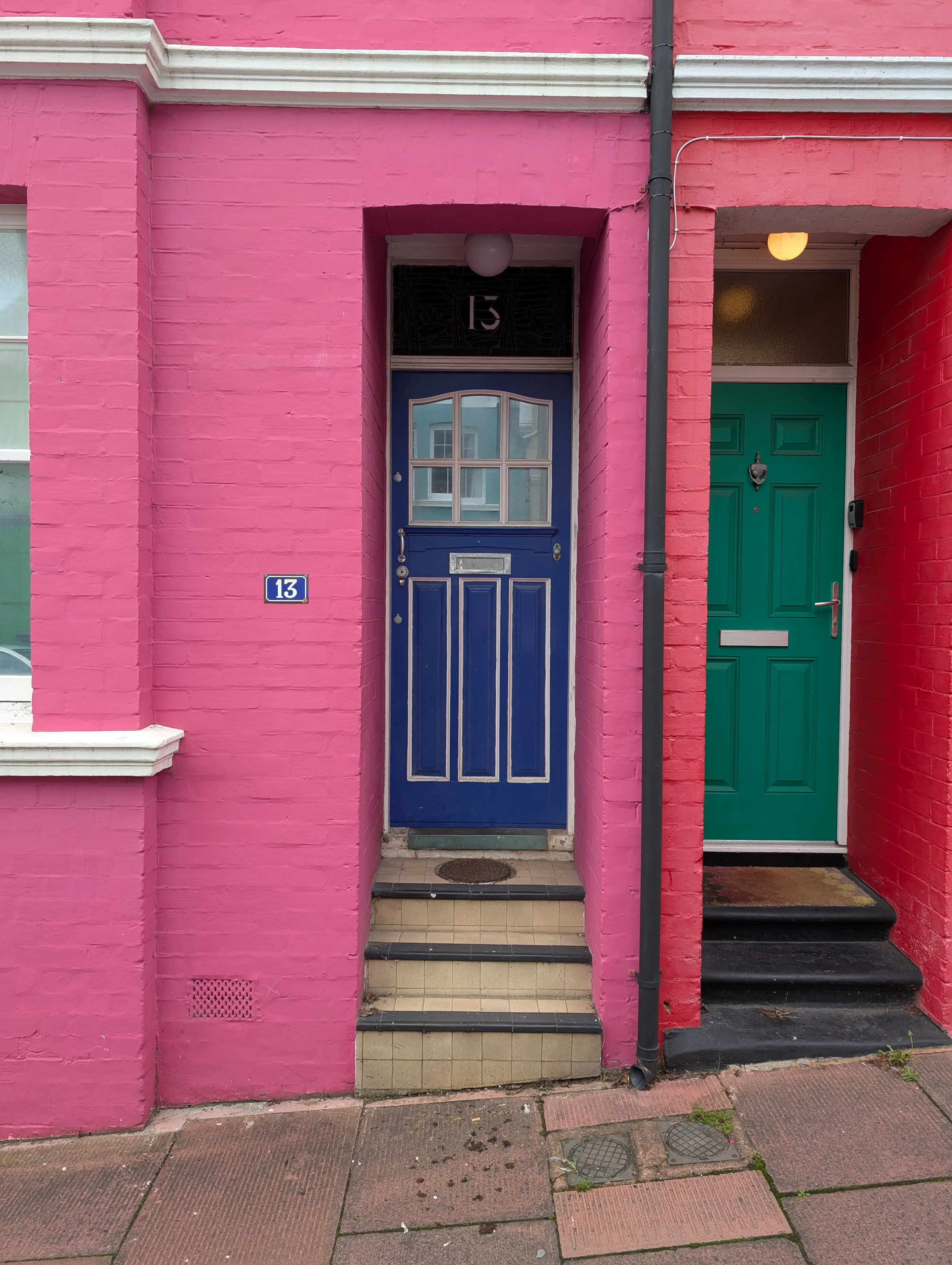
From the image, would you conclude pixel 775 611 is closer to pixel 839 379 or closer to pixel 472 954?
pixel 839 379

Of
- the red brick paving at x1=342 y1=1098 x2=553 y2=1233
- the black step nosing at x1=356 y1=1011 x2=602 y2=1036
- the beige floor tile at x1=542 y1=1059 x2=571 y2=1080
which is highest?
the black step nosing at x1=356 y1=1011 x2=602 y2=1036

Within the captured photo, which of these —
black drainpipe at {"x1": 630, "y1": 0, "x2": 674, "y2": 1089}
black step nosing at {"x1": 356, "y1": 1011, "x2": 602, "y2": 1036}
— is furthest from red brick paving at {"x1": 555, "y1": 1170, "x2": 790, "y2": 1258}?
black step nosing at {"x1": 356, "y1": 1011, "x2": 602, "y2": 1036}

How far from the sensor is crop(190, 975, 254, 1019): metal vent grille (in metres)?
3.30

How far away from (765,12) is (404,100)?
4.83 feet

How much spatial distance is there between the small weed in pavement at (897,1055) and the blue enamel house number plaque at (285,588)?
2.98 m

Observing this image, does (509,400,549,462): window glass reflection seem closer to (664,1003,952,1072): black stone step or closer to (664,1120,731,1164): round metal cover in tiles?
(664,1003,952,1072): black stone step

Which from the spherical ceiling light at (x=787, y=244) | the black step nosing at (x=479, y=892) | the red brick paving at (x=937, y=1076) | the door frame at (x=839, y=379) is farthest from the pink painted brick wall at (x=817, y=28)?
the red brick paving at (x=937, y=1076)

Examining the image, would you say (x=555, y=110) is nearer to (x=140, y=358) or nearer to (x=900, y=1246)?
(x=140, y=358)

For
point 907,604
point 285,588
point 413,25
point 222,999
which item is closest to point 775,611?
point 907,604

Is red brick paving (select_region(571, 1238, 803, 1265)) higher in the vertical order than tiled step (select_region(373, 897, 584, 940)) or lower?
lower

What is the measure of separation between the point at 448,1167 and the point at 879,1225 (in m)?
1.39

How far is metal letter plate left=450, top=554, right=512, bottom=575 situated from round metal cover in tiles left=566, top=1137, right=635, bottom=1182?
253 centimetres

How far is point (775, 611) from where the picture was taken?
14.1 feet

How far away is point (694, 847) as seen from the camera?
3.37 metres
